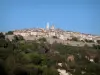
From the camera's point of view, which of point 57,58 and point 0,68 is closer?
point 0,68

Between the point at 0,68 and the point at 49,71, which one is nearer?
the point at 0,68

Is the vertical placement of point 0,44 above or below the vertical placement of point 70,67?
above

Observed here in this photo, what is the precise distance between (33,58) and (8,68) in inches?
285

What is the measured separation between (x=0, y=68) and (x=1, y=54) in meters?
3.40

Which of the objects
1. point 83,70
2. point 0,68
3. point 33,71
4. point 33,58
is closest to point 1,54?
point 33,71

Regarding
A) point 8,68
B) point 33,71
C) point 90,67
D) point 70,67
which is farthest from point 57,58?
point 8,68

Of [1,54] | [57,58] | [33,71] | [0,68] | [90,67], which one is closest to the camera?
[0,68]

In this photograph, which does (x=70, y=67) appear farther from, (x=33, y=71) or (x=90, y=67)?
(x=33, y=71)

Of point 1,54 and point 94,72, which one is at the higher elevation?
point 1,54

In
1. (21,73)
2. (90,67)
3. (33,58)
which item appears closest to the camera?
(21,73)

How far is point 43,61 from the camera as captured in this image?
64.0 feet

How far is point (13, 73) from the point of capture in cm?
1164

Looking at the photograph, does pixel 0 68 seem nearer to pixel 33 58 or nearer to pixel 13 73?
pixel 13 73

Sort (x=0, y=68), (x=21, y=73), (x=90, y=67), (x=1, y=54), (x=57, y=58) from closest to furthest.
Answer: (x=0, y=68)
(x=21, y=73)
(x=1, y=54)
(x=90, y=67)
(x=57, y=58)
